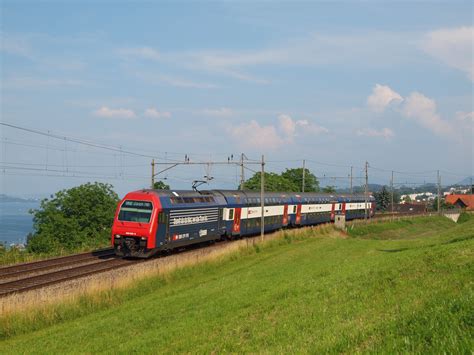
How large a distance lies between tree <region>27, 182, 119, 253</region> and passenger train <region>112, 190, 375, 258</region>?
666 inches

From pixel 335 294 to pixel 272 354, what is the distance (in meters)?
5.10

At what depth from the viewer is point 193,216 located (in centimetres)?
3606

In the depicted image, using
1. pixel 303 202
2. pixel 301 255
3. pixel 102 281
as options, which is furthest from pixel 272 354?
pixel 303 202

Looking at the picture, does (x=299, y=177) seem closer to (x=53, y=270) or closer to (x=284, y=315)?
(x=53, y=270)

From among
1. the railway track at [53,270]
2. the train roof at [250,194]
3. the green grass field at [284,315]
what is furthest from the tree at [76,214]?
the green grass field at [284,315]

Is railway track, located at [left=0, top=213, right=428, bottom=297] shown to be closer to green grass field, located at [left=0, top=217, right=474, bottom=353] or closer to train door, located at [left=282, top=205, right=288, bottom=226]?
green grass field, located at [left=0, top=217, right=474, bottom=353]

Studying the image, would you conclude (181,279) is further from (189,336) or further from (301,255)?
(189,336)

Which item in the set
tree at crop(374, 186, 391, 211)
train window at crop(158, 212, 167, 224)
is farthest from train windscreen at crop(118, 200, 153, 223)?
tree at crop(374, 186, 391, 211)

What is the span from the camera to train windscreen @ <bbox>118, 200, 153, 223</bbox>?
3092cm

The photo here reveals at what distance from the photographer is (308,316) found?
1223 cm

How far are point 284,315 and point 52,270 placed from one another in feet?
58.7

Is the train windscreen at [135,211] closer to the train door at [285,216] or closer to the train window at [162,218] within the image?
the train window at [162,218]

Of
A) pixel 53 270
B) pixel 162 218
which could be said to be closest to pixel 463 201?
pixel 162 218

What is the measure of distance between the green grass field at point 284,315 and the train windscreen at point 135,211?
8.35 m
